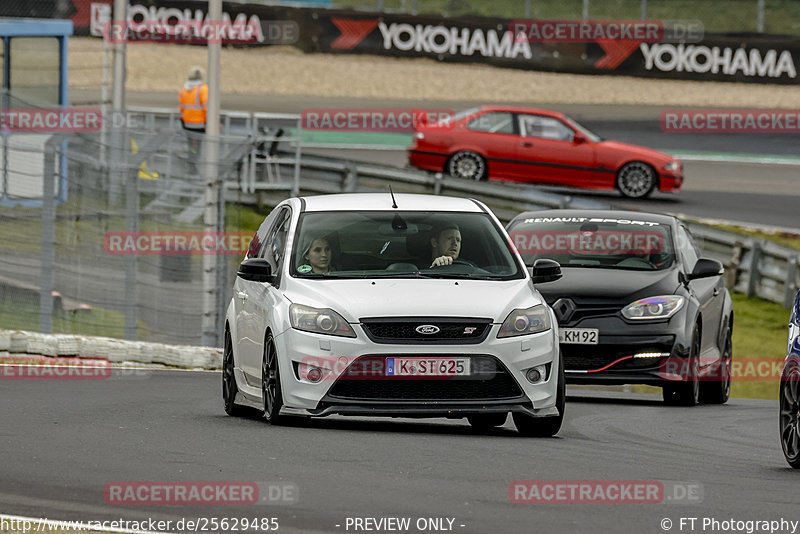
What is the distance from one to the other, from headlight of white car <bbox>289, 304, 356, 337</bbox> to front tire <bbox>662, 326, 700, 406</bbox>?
4688mm

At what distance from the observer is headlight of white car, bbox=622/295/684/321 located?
46.8 feet

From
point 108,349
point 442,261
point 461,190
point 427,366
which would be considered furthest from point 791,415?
point 461,190

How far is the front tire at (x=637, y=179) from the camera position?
31312mm

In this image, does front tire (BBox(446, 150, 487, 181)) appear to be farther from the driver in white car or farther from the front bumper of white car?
the front bumper of white car

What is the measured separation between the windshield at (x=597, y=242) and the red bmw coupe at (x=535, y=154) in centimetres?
1561

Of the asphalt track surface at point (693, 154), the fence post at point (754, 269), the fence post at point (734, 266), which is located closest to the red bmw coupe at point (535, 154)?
the asphalt track surface at point (693, 154)

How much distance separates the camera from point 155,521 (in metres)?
7.52

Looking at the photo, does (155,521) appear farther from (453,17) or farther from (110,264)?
(453,17)

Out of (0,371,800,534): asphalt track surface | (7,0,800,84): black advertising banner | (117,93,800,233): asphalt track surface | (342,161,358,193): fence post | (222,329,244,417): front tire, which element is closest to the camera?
(0,371,800,534): asphalt track surface

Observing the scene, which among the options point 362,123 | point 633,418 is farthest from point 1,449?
point 362,123

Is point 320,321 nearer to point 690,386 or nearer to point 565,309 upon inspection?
point 565,309

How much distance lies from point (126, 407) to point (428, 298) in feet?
9.34

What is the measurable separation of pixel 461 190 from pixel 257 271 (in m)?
19.5

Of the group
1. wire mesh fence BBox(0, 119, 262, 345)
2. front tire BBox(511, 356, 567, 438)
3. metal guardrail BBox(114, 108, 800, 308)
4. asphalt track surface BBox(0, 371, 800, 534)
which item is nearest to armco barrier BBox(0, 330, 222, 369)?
wire mesh fence BBox(0, 119, 262, 345)
